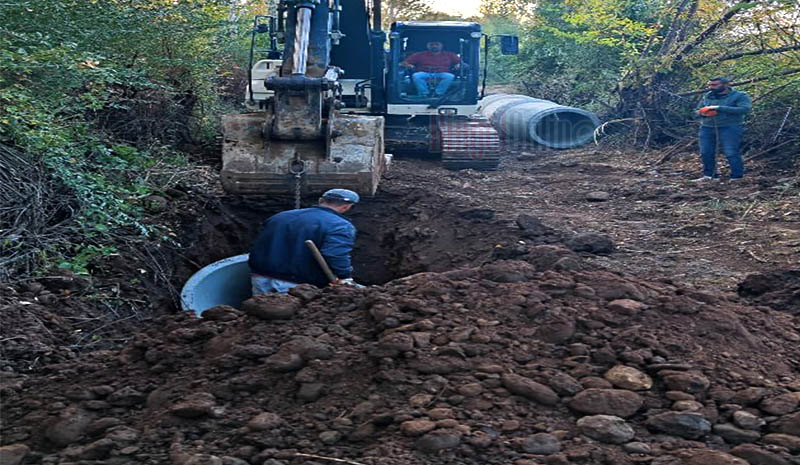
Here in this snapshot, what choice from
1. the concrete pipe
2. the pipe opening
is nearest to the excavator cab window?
the pipe opening

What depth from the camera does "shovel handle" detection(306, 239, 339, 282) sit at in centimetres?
603

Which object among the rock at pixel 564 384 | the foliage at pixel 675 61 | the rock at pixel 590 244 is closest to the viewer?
the rock at pixel 564 384

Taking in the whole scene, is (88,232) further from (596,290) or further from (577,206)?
(577,206)

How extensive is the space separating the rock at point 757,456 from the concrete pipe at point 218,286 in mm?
4134

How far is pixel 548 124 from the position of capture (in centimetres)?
1716

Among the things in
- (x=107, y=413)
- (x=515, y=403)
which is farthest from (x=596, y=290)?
(x=107, y=413)

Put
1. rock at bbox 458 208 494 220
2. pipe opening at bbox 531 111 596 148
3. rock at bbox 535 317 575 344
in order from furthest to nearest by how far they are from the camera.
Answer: pipe opening at bbox 531 111 596 148, rock at bbox 458 208 494 220, rock at bbox 535 317 575 344

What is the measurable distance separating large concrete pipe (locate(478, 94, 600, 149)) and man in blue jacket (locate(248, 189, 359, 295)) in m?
10.8

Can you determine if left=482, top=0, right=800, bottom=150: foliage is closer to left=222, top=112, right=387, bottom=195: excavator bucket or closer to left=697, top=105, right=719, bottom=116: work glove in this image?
left=697, top=105, right=719, bottom=116: work glove

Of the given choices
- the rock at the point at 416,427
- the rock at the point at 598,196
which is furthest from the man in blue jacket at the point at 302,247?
the rock at the point at 598,196

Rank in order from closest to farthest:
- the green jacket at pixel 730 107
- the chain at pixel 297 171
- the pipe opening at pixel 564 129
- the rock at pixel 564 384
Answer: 1. the rock at pixel 564 384
2. the chain at pixel 297 171
3. the green jacket at pixel 730 107
4. the pipe opening at pixel 564 129

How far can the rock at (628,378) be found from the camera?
3.54 meters

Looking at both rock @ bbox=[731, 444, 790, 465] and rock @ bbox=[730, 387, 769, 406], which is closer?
rock @ bbox=[731, 444, 790, 465]

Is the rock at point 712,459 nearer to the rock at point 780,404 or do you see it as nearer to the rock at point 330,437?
the rock at point 780,404
